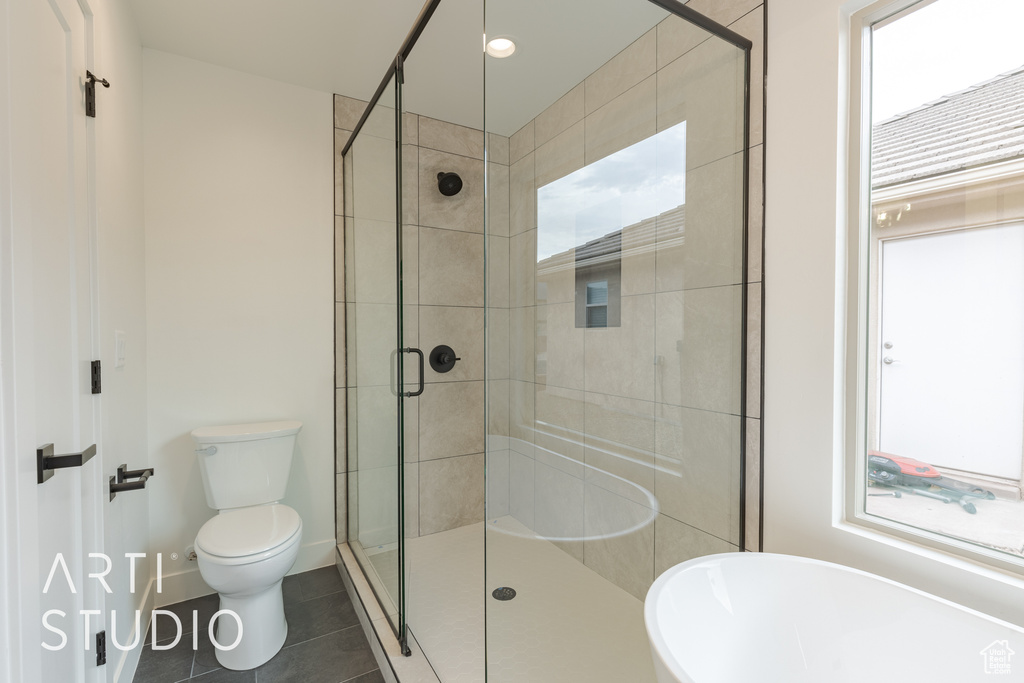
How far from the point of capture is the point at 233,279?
2289 mm

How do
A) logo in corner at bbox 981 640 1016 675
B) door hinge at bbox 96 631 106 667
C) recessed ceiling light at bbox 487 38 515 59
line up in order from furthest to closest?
door hinge at bbox 96 631 106 667 < recessed ceiling light at bbox 487 38 515 59 < logo in corner at bbox 981 640 1016 675

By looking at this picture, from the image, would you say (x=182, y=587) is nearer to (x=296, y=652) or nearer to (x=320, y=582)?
(x=320, y=582)

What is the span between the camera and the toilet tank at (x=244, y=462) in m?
2.06

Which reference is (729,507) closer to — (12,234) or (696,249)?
(696,249)

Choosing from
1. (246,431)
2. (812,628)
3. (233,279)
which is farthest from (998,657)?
(233,279)

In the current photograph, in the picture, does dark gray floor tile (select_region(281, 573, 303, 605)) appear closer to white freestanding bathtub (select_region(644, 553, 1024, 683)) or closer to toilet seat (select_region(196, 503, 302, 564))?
toilet seat (select_region(196, 503, 302, 564))

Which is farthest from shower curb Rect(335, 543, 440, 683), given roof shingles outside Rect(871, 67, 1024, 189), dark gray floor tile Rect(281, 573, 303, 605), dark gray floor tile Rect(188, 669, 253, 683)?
roof shingles outside Rect(871, 67, 1024, 189)

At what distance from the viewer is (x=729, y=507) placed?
1.42 meters

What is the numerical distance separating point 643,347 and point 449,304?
635 millimetres

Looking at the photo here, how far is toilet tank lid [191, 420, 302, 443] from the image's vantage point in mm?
2057

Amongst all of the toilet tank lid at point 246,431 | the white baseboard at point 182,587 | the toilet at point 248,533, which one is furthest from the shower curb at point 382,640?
the toilet tank lid at point 246,431

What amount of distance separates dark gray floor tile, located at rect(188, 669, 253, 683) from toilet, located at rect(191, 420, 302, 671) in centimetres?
2

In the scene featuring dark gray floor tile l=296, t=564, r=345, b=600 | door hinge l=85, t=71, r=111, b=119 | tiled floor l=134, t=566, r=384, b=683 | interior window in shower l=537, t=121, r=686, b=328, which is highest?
door hinge l=85, t=71, r=111, b=119

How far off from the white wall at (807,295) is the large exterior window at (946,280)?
Result: 0.27 ft
